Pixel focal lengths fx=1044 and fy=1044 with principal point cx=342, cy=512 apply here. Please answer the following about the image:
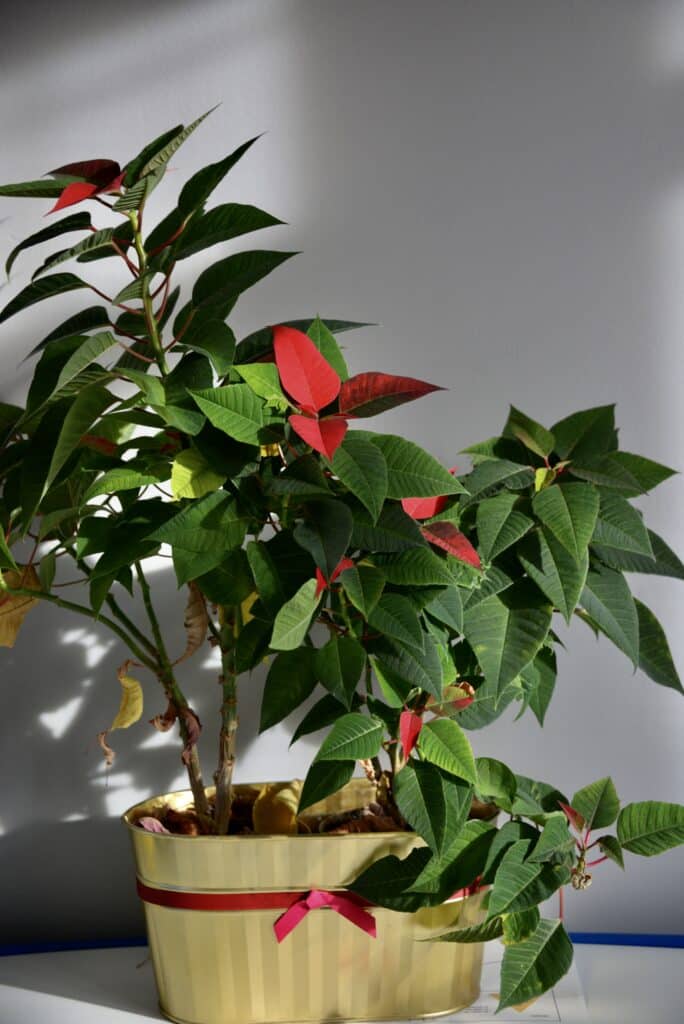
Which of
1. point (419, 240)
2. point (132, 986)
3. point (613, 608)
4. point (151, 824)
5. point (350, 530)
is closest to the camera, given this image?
point (350, 530)

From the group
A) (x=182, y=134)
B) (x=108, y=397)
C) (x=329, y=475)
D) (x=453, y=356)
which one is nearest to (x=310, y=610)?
(x=329, y=475)

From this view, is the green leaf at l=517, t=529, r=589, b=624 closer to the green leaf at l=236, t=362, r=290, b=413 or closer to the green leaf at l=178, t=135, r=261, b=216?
the green leaf at l=236, t=362, r=290, b=413

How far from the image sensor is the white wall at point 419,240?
130cm

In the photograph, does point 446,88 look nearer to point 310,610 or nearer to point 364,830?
point 310,610

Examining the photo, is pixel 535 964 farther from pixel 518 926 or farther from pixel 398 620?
pixel 398 620

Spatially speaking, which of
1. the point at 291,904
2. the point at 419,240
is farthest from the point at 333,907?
the point at 419,240

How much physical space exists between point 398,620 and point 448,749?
15 centimetres

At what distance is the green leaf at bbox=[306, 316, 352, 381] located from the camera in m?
0.90

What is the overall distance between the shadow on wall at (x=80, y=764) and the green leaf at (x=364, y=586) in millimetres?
535

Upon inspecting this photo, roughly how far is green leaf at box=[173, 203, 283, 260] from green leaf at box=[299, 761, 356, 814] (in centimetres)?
46

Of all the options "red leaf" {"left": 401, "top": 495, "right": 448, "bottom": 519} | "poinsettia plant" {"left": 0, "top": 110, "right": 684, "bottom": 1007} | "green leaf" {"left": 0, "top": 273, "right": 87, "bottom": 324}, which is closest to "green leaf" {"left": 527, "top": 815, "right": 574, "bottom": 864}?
"poinsettia plant" {"left": 0, "top": 110, "right": 684, "bottom": 1007}

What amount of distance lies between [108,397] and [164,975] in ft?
1.88

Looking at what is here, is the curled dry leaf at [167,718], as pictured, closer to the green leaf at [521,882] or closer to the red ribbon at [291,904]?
the red ribbon at [291,904]

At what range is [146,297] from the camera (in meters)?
0.91
